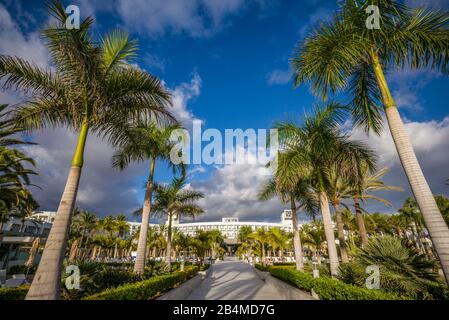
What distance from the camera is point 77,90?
6.40m

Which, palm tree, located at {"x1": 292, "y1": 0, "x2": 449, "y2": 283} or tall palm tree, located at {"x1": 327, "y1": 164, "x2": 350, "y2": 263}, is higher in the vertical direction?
palm tree, located at {"x1": 292, "y1": 0, "x2": 449, "y2": 283}

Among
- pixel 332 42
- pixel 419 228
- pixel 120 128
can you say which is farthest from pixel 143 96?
pixel 419 228

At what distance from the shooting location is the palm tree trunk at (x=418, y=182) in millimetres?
4152

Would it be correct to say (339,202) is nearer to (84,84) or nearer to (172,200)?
(172,200)

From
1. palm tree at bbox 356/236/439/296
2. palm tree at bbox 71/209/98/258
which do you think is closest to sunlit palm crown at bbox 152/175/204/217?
palm tree at bbox 356/236/439/296

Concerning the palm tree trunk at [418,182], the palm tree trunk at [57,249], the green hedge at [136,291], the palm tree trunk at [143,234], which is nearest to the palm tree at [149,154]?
the palm tree trunk at [143,234]

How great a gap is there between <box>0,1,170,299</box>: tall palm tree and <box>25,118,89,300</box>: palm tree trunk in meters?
0.02

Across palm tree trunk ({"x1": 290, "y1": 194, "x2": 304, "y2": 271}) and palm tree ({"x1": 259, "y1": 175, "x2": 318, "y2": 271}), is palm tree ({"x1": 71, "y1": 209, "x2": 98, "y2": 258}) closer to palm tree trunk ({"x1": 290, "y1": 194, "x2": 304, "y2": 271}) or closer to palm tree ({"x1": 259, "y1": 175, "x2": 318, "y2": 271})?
palm tree ({"x1": 259, "y1": 175, "x2": 318, "y2": 271})

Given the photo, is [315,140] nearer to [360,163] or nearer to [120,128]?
[360,163]

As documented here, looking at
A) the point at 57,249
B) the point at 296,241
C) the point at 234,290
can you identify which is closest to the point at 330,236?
the point at 296,241

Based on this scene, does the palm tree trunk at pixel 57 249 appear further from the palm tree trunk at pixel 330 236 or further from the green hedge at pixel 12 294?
the palm tree trunk at pixel 330 236

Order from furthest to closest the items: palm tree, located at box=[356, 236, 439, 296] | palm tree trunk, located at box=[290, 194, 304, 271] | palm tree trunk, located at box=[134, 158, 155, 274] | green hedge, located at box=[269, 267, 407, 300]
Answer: palm tree trunk, located at box=[290, 194, 304, 271], palm tree trunk, located at box=[134, 158, 155, 274], palm tree, located at box=[356, 236, 439, 296], green hedge, located at box=[269, 267, 407, 300]

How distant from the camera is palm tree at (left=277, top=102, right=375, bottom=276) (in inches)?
384

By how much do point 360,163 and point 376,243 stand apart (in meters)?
3.87
